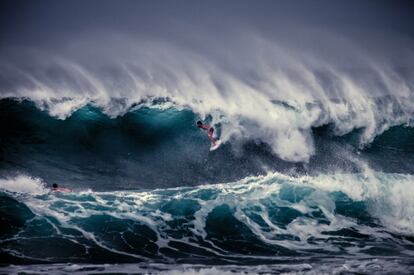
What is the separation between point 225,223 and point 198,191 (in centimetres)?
155

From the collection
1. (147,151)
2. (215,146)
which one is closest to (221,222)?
(215,146)

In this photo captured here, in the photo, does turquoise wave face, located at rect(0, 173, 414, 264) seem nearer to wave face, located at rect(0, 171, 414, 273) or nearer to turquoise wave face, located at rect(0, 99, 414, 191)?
wave face, located at rect(0, 171, 414, 273)

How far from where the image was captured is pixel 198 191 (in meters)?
10.4

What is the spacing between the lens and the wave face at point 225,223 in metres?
7.52

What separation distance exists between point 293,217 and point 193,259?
10.1ft

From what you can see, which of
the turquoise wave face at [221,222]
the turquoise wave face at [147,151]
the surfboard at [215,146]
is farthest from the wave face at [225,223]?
the surfboard at [215,146]

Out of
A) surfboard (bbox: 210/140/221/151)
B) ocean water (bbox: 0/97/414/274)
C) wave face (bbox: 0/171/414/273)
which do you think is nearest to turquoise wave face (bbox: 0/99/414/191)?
ocean water (bbox: 0/97/414/274)

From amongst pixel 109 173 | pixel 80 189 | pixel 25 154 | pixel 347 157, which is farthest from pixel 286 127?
pixel 25 154

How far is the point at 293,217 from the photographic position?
939 cm

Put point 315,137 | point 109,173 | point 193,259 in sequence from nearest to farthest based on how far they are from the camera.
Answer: point 193,259 < point 109,173 < point 315,137

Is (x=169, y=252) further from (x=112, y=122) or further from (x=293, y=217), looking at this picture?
(x=112, y=122)

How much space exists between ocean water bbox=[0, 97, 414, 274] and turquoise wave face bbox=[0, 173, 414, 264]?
4cm

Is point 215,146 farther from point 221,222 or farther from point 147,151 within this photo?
point 221,222

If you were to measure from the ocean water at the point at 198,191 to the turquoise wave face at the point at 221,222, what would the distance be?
0.04 metres
